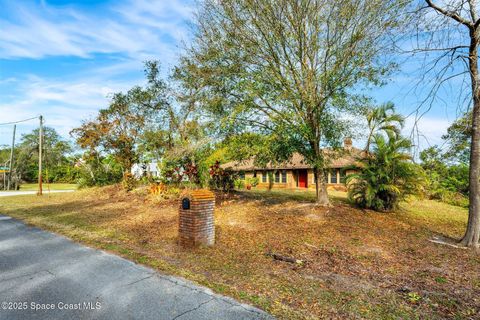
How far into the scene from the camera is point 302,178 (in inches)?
1025

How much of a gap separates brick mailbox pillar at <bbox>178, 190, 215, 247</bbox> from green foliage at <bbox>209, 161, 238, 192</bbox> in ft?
21.6

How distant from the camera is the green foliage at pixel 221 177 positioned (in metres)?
12.7

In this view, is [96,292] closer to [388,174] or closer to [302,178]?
[388,174]

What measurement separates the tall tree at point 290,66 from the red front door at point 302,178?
1637 centimetres

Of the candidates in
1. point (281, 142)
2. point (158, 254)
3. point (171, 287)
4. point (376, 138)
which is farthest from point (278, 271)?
point (376, 138)

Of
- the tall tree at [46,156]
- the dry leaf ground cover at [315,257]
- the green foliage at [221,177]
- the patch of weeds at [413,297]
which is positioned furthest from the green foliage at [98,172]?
the patch of weeds at [413,297]

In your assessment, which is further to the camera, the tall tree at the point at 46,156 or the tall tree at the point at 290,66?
the tall tree at the point at 46,156

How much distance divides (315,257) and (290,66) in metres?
6.21

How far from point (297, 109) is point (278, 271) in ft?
18.7

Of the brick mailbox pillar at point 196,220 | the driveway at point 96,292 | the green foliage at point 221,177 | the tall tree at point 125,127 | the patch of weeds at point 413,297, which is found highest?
the tall tree at point 125,127

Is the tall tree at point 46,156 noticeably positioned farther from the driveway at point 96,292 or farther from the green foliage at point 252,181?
the driveway at point 96,292

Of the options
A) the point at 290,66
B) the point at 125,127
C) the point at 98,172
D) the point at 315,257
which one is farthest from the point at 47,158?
the point at 315,257

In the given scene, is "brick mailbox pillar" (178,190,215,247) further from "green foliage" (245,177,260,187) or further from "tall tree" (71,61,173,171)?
"green foliage" (245,177,260,187)

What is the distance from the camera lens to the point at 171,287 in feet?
12.8
